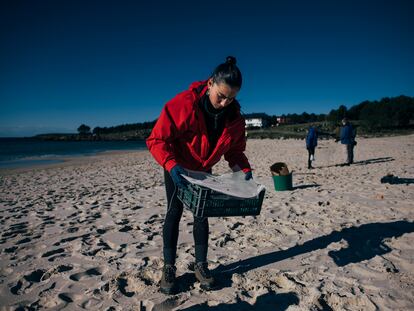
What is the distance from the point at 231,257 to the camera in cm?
344

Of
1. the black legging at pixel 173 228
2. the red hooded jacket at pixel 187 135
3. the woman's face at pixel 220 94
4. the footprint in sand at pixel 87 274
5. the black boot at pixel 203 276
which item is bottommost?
the footprint in sand at pixel 87 274

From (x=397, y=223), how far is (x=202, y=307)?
11.9 feet

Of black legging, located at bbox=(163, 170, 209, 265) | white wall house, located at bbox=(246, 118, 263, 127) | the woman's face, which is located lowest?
black legging, located at bbox=(163, 170, 209, 265)

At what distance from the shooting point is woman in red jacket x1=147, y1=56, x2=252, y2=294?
2.33m

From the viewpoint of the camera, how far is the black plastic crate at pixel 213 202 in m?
2.31

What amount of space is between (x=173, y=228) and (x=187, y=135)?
96cm

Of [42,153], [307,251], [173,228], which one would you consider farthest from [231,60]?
[42,153]

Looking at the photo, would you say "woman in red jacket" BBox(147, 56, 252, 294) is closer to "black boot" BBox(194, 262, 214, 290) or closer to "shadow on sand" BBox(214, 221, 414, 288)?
"black boot" BBox(194, 262, 214, 290)

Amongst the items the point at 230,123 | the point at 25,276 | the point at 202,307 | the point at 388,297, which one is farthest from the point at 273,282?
the point at 25,276

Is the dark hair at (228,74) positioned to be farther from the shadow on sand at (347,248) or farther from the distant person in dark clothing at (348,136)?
the distant person in dark clothing at (348,136)

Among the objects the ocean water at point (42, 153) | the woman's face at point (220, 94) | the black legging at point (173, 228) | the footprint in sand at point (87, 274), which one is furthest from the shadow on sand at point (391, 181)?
the ocean water at point (42, 153)

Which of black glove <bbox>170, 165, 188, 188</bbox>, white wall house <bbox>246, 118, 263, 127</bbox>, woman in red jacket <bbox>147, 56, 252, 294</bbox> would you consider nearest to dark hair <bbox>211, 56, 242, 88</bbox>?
woman in red jacket <bbox>147, 56, 252, 294</bbox>

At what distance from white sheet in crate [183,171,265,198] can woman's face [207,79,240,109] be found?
25.9 inches

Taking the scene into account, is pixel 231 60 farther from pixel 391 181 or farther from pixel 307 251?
pixel 391 181
